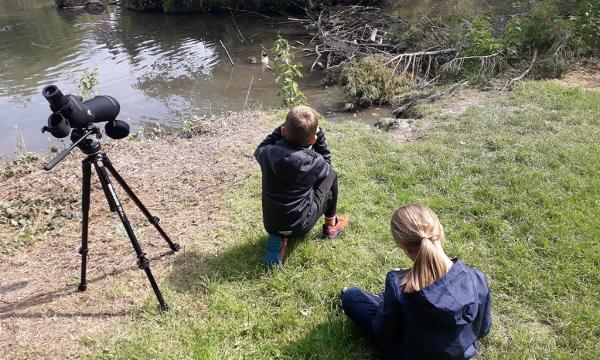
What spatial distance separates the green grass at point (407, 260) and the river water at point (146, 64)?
5.35m

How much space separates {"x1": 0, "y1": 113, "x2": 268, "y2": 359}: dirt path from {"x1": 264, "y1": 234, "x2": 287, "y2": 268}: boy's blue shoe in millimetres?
975

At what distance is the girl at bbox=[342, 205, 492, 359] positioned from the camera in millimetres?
2297

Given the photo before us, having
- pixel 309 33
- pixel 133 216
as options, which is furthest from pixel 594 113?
pixel 309 33

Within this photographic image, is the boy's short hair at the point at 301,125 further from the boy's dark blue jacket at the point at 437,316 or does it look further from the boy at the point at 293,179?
the boy's dark blue jacket at the point at 437,316

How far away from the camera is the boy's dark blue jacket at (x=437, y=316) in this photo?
7.50 feet

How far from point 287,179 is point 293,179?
0.16ft

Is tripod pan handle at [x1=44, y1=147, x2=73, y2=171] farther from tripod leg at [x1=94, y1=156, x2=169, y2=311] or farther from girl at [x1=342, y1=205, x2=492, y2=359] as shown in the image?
girl at [x1=342, y1=205, x2=492, y2=359]

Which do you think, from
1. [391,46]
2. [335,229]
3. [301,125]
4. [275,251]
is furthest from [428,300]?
[391,46]

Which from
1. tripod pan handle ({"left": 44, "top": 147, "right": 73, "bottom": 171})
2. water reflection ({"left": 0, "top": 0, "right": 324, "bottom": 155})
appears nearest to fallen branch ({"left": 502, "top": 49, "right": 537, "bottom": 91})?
water reflection ({"left": 0, "top": 0, "right": 324, "bottom": 155})

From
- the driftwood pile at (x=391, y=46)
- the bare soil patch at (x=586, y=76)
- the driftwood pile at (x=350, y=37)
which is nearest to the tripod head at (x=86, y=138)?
the driftwood pile at (x=391, y=46)

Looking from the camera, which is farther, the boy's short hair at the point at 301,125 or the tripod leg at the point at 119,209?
the boy's short hair at the point at 301,125

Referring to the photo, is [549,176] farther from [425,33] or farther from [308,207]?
[425,33]

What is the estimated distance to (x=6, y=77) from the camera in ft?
47.2

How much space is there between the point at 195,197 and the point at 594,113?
20.5 ft
